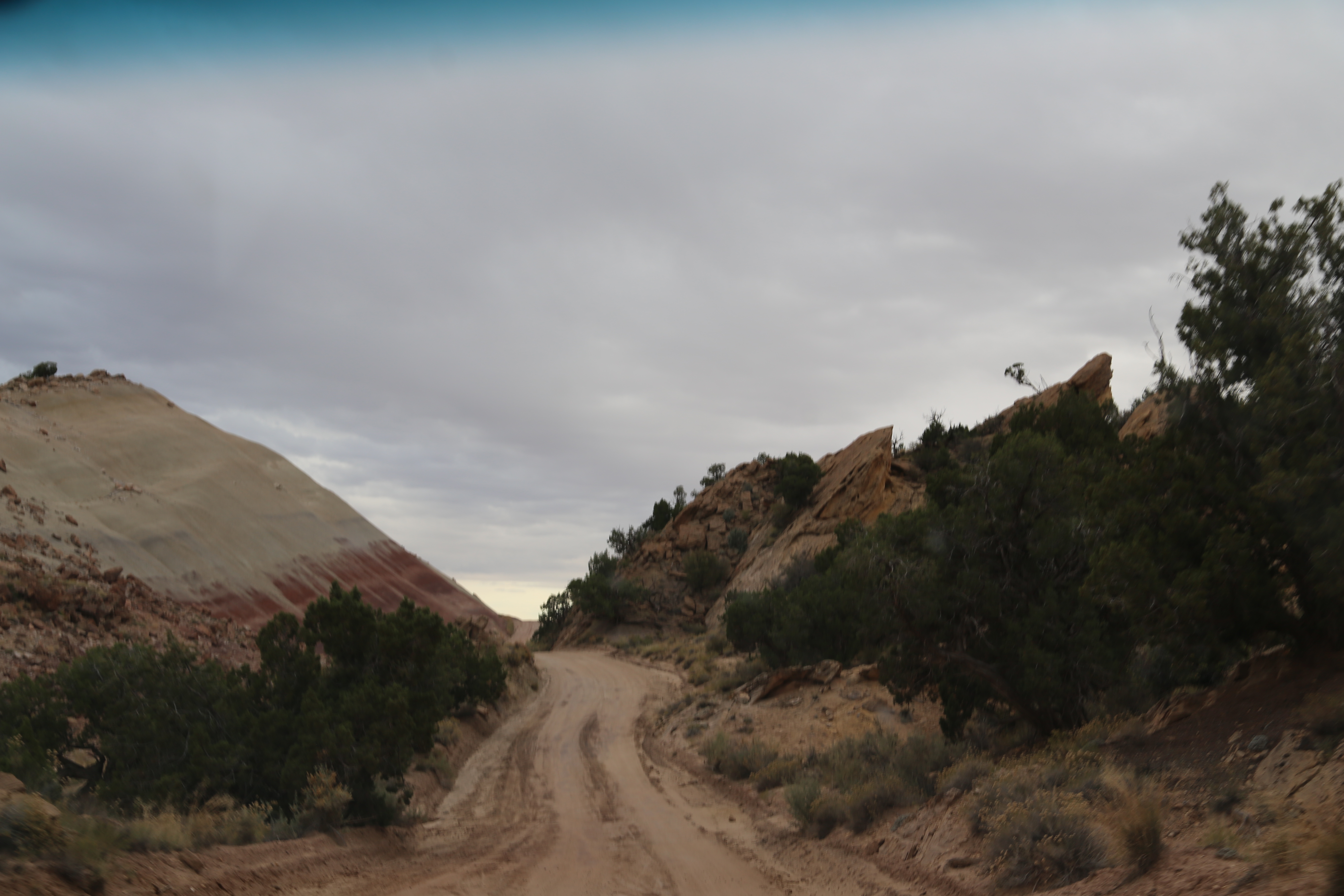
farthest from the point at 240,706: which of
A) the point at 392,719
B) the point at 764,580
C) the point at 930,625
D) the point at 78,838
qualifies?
the point at 764,580

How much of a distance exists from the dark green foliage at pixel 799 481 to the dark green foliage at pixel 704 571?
7624 millimetres

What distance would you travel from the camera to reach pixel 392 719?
1336 centimetres

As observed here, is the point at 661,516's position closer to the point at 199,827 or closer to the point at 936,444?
the point at 936,444

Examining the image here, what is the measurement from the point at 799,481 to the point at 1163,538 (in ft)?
160

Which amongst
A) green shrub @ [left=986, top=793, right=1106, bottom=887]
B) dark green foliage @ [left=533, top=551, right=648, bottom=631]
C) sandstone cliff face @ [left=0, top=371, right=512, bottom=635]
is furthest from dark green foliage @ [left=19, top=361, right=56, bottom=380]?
green shrub @ [left=986, top=793, right=1106, bottom=887]

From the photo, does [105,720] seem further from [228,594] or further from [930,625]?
[228,594]

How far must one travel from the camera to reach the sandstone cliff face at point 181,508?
111 ft

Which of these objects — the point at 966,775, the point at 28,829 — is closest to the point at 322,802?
the point at 28,829

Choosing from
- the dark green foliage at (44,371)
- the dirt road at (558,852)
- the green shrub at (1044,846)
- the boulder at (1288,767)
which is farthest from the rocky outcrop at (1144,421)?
the dark green foliage at (44,371)

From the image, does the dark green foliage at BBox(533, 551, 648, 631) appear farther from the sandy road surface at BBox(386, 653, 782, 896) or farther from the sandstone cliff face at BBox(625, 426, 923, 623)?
the sandy road surface at BBox(386, 653, 782, 896)

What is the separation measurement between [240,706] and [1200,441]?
16.9 meters

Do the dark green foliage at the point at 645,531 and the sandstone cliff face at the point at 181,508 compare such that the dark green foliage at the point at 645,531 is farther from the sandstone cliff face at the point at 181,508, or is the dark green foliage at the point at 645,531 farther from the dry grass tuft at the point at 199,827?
the dry grass tuft at the point at 199,827

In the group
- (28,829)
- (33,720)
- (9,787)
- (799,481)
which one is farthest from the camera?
(799,481)

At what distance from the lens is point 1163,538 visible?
37.2 feet
